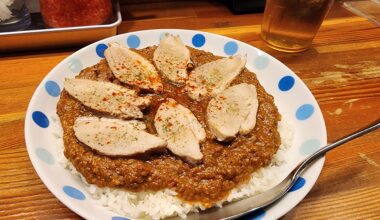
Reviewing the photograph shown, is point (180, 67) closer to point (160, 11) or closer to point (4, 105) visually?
point (4, 105)

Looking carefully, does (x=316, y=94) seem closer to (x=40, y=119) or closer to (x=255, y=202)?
(x=255, y=202)

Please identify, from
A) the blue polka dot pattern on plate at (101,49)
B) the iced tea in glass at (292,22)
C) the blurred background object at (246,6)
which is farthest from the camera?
the blurred background object at (246,6)

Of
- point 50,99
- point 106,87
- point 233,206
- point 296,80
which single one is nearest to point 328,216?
point 233,206

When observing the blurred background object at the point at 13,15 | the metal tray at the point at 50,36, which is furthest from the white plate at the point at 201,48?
the blurred background object at the point at 13,15

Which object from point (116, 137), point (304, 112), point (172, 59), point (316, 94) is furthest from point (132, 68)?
point (316, 94)

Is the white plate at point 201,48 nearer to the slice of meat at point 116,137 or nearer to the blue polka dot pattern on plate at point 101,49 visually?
the blue polka dot pattern on plate at point 101,49

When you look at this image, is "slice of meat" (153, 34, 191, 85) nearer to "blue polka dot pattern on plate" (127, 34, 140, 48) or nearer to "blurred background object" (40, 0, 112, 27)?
"blue polka dot pattern on plate" (127, 34, 140, 48)
